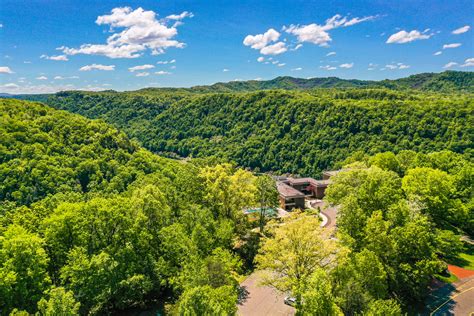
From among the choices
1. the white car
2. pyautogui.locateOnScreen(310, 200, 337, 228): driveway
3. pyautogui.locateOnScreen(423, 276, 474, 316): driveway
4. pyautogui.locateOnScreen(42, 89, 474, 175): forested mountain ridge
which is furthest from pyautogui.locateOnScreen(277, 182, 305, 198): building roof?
pyautogui.locateOnScreen(42, 89, 474, 175): forested mountain ridge

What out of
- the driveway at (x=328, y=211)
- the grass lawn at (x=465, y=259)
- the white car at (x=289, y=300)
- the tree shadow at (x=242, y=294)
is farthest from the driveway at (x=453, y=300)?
the driveway at (x=328, y=211)

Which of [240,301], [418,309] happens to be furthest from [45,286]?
[418,309]

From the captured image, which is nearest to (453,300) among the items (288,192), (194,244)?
(194,244)

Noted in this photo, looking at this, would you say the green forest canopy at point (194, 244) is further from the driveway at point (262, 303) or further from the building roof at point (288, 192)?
the building roof at point (288, 192)

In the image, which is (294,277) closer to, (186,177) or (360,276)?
(360,276)

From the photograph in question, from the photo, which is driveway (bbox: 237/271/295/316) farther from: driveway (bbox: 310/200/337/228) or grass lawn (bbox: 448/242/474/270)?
grass lawn (bbox: 448/242/474/270)

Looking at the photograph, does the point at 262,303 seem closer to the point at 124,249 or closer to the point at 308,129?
the point at 124,249

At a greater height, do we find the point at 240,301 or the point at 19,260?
the point at 19,260
